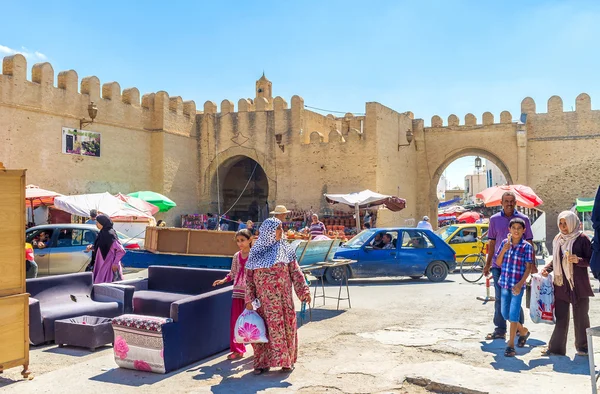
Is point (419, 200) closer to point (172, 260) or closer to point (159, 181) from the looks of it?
point (159, 181)

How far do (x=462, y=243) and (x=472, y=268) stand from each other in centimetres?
198

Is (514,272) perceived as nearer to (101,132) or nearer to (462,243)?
(462,243)

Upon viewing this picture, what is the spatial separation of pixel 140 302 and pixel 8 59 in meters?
13.1

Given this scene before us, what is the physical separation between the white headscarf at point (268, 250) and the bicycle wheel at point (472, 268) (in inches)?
298

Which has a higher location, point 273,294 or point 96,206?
point 96,206

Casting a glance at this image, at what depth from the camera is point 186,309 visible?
5457 millimetres

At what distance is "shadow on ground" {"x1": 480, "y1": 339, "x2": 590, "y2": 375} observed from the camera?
200 inches

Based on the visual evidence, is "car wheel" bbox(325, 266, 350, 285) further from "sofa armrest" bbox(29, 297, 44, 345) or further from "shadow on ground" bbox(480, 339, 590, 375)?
"sofa armrest" bbox(29, 297, 44, 345)

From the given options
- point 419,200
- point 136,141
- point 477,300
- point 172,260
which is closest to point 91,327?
point 172,260

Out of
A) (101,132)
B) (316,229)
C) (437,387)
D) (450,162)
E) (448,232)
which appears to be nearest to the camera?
(437,387)

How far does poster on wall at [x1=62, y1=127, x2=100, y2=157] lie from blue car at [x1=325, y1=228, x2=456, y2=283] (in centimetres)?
1113

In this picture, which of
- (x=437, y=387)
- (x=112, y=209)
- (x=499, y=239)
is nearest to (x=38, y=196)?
(x=112, y=209)

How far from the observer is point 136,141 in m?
20.8

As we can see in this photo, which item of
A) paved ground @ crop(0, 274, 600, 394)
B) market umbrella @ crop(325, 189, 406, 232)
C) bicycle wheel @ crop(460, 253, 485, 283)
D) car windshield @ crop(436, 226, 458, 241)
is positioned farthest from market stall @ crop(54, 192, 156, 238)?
paved ground @ crop(0, 274, 600, 394)
